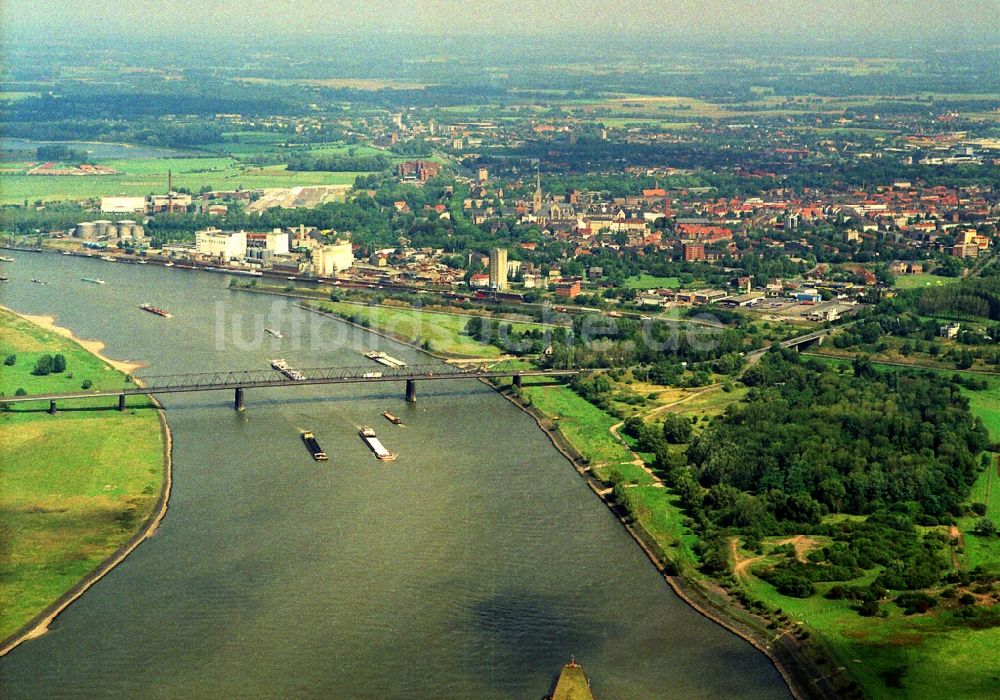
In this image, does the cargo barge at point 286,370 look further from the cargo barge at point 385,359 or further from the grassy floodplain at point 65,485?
the grassy floodplain at point 65,485

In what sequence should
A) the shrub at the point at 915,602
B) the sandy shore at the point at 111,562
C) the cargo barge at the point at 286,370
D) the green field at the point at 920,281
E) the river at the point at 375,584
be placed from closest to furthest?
1. the river at the point at 375,584
2. the sandy shore at the point at 111,562
3. the shrub at the point at 915,602
4. the cargo barge at the point at 286,370
5. the green field at the point at 920,281

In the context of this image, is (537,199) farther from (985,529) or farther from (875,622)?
(875,622)

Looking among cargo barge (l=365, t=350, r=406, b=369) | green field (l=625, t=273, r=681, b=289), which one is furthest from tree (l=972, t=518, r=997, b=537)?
green field (l=625, t=273, r=681, b=289)

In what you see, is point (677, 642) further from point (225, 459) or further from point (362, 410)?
point (362, 410)

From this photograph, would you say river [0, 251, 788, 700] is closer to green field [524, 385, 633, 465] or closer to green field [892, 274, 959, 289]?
green field [524, 385, 633, 465]

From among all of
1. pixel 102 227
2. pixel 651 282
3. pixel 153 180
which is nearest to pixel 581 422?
pixel 651 282

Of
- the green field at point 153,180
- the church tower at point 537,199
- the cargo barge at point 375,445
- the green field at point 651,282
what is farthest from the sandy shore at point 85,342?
the church tower at point 537,199
